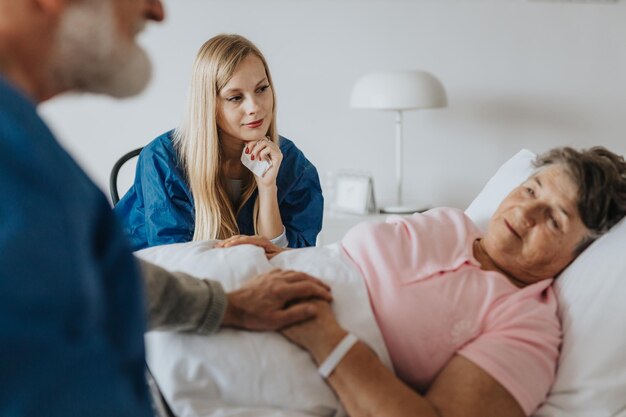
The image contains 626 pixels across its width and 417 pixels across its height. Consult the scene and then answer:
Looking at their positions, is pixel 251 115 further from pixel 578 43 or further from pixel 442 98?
pixel 578 43

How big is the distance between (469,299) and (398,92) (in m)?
2.00

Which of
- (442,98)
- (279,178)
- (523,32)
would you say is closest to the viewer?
(279,178)

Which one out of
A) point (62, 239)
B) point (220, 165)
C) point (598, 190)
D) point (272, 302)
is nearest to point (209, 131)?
point (220, 165)

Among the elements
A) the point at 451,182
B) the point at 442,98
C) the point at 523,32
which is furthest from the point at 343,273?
the point at 523,32

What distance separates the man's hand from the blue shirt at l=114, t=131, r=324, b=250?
2.90 feet

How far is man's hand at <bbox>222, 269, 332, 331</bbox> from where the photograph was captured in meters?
1.17

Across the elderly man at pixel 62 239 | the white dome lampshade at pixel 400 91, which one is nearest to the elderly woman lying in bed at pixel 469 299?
the elderly man at pixel 62 239

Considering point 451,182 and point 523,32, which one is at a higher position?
point 523,32

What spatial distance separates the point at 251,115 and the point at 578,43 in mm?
2201

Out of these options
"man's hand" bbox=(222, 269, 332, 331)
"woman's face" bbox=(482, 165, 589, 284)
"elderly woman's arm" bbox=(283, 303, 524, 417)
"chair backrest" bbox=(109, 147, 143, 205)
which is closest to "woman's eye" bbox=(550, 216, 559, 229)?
"woman's face" bbox=(482, 165, 589, 284)

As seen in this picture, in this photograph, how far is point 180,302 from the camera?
1111 millimetres

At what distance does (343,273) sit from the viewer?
51.8 inches

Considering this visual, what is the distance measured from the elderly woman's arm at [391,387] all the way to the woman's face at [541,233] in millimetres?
300

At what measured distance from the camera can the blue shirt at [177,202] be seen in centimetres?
205
